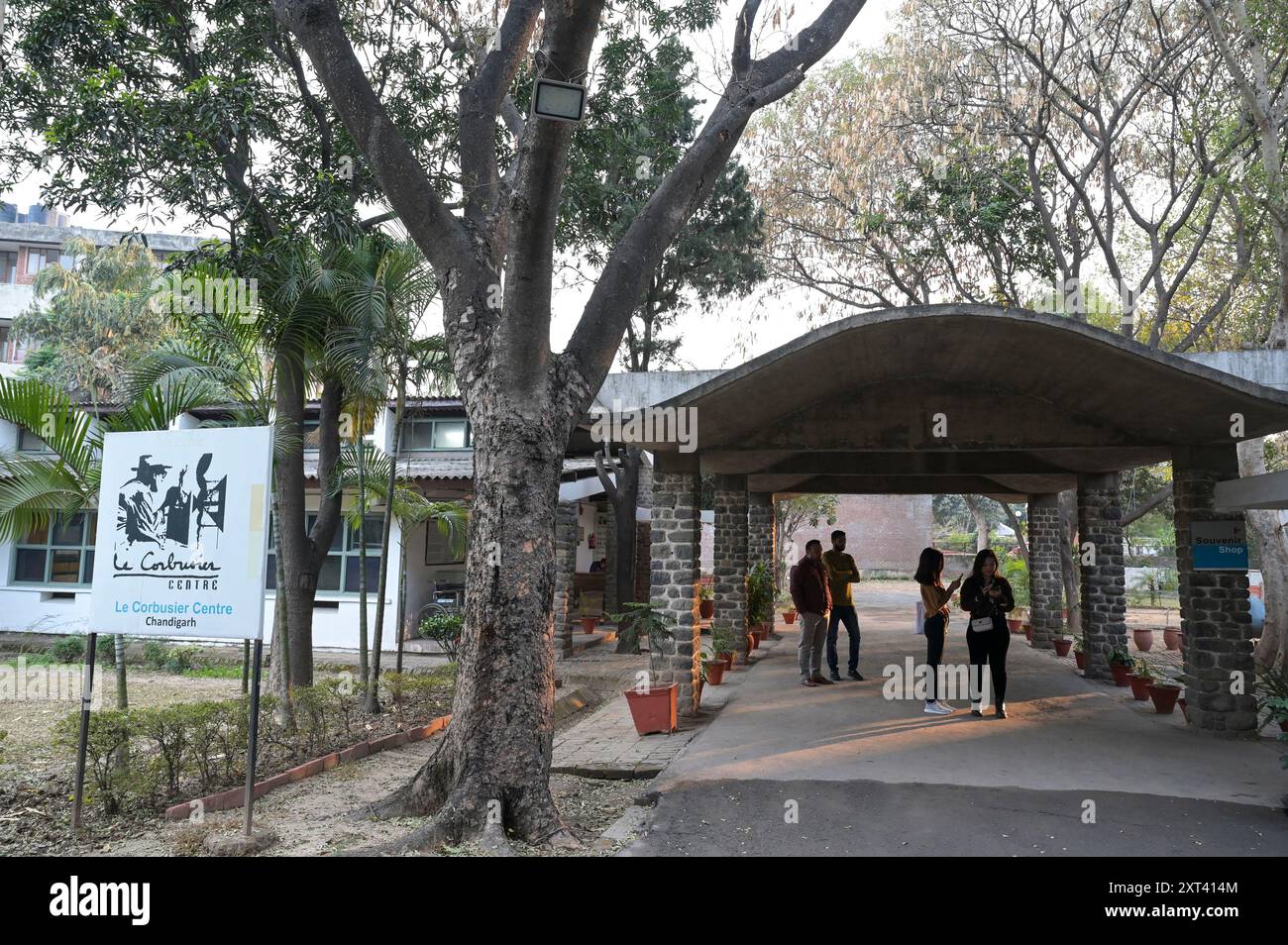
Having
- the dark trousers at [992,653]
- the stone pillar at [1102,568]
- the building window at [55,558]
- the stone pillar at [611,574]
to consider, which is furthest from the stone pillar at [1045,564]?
the building window at [55,558]

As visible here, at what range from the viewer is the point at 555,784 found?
671 centimetres

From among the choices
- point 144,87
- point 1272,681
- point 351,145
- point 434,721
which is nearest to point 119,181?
→ point 144,87

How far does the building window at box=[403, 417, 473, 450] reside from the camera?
1658 centimetres

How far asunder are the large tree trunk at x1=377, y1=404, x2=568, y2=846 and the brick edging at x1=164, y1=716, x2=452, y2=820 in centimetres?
97

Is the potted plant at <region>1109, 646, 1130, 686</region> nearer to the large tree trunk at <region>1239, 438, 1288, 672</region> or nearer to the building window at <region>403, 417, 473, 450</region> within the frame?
the large tree trunk at <region>1239, 438, 1288, 672</region>

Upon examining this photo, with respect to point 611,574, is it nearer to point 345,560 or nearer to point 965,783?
point 345,560

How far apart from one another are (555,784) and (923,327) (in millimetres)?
4808

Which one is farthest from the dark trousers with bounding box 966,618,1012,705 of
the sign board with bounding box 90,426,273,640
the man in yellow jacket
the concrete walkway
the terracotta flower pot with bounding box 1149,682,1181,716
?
the sign board with bounding box 90,426,273,640

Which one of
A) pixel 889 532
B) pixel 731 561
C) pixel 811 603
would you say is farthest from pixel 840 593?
pixel 889 532

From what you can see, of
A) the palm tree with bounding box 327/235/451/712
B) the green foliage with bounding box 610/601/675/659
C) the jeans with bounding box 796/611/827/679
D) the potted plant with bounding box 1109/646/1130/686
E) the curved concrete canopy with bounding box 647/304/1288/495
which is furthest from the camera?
the potted plant with bounding box 1109/646/1130/686

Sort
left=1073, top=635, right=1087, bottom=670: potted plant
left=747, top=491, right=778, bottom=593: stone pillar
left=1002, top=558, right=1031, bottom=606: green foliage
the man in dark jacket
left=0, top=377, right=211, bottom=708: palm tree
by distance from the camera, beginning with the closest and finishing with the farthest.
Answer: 1. left=0, top=377, right=211, bottom=708: palm tree
2. the man in dark jacket
3. left=1073, top=635, right=1087, bottom=670: potted plant
4. left=747, top=491, right=778, bottom=593: stone pillar
5. left=1002, top=558, right=1031, bottom=606: green foliage

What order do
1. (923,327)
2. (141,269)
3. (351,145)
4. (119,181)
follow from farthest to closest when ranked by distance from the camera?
1. (141,269)
2. (351,145)
3. (119,181)
4. (923,327)
